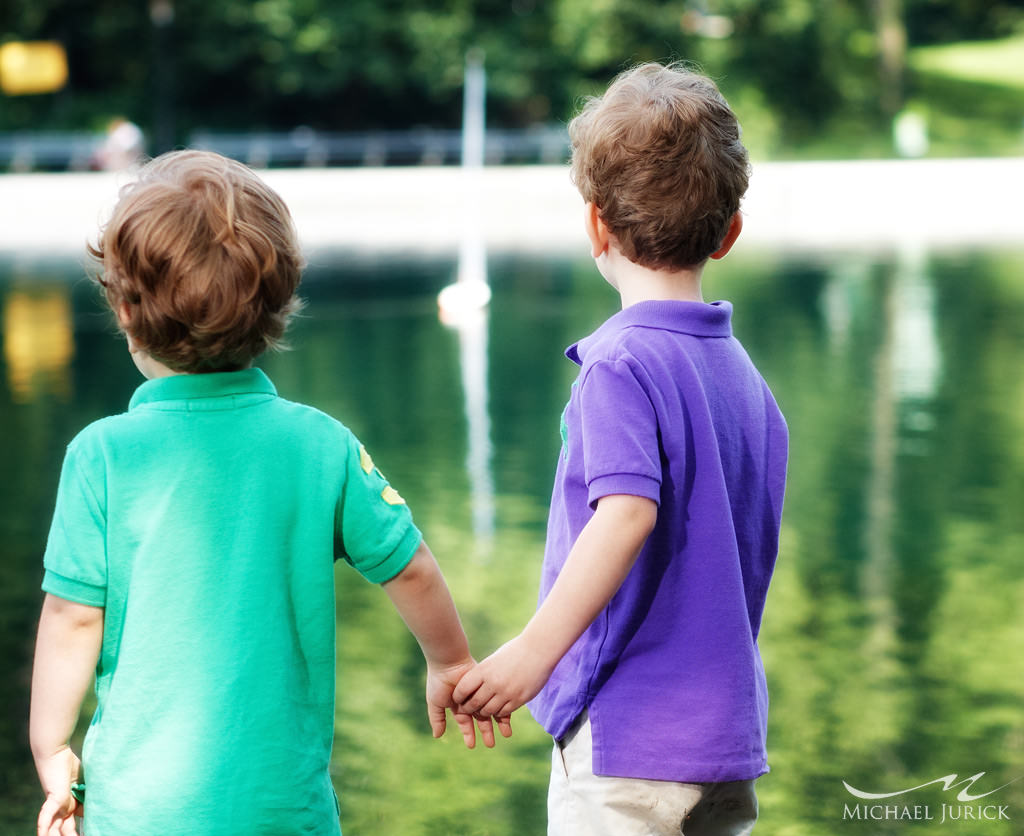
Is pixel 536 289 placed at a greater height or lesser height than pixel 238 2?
lesser

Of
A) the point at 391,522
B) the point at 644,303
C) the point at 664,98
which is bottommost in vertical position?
the point at 391,522

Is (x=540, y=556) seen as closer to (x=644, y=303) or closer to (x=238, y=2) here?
(x=644, y=303)

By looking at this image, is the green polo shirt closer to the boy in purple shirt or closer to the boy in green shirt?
the boy in green shirt

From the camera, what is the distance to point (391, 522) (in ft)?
6.09

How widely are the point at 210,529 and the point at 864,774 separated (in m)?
2.36

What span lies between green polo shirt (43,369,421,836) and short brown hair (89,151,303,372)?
70mm

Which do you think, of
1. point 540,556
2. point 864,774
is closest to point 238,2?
point 540,556

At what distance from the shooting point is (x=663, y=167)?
6.34 feet

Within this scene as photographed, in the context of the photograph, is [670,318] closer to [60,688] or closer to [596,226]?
[596,226]

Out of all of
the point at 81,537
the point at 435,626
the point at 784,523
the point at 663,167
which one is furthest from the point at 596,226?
the point at 784,523

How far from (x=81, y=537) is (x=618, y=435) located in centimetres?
69

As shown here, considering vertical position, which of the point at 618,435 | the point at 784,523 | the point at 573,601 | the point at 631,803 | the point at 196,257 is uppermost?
the point at 196,257

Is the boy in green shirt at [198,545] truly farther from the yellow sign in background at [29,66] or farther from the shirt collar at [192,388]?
the yellow sign in background at [29,66]

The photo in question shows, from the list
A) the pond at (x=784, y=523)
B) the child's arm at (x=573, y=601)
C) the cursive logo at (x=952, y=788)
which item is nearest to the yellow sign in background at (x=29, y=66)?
the pond at (x=784, y=523)
